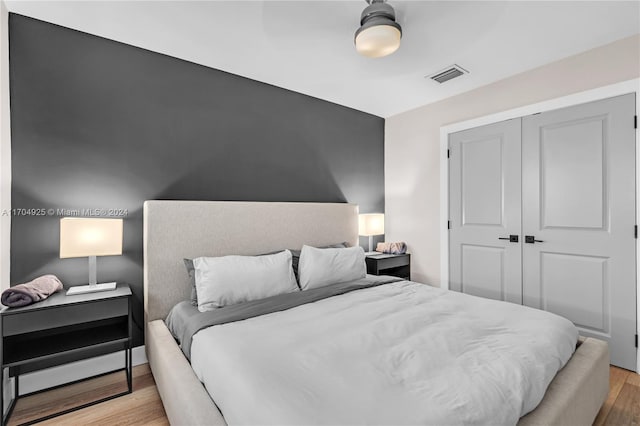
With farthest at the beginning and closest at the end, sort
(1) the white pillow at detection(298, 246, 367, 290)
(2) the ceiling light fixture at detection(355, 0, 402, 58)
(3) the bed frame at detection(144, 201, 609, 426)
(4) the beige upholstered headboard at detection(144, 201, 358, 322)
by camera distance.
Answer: (1) the white pillow at detection(298, 246, 367, 290), (4) the beige upholstered headboard at detection(144, 201, 358, 322), (2) the ceiling light fixture at detection(355, 0, 402, 58), (3) the bed frame at detection(144, 201, 609, 426)

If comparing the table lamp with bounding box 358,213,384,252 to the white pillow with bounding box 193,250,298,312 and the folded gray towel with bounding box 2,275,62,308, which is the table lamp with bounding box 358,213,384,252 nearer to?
the white pillow with bounding box 193,250,298,312

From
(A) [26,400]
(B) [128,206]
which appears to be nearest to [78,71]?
(B) [128,206]

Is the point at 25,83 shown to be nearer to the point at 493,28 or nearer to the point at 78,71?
the point at 78,71

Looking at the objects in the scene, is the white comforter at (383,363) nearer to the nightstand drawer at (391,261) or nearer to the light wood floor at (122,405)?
the light wood floor at (122,405)

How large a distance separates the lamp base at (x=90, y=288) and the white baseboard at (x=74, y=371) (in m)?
0.57

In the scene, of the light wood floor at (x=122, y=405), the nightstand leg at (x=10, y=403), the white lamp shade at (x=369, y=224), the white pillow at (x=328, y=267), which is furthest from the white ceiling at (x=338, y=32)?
the light wood floor at (x=122, y=405)

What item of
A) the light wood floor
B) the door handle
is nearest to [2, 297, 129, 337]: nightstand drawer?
the light wood floor

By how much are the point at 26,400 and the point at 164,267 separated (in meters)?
1.12

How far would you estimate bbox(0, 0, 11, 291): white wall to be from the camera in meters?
1.90

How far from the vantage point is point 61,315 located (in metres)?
1.89

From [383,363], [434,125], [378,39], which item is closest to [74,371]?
[383,363]

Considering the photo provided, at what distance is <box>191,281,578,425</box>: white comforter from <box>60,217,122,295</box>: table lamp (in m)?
0.97

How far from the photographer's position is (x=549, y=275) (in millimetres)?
2834

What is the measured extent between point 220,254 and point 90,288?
0.91 m
